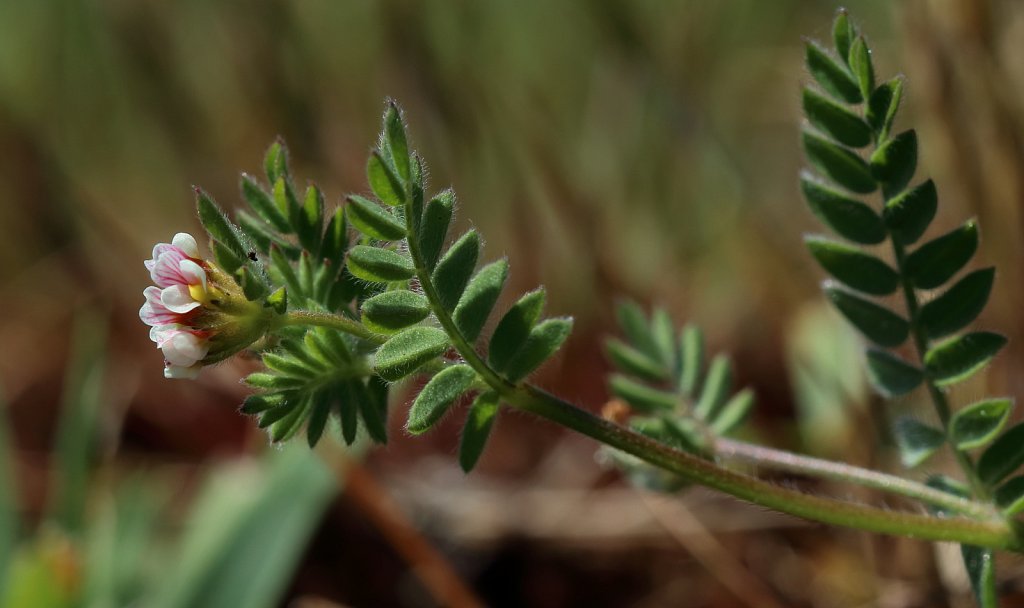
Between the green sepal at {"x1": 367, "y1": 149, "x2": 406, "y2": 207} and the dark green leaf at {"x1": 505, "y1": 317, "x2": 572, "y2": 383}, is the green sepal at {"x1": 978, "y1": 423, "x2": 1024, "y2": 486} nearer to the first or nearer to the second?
the dark green leaf at {"x1": 505, "y1": 317, "x2": 572, "y2": 383}

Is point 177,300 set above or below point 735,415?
above

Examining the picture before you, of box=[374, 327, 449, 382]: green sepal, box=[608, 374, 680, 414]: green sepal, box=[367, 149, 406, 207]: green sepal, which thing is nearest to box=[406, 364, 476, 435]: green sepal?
box=[374, 327, 449, 382]: green sepal

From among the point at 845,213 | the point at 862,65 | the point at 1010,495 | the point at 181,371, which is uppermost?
the point at 181,371

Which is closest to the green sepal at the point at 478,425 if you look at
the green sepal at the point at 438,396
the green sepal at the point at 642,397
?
the green sepal at the point at 438,396

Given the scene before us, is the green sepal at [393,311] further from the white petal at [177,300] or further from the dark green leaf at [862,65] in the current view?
the dark green leaf at [862,65]

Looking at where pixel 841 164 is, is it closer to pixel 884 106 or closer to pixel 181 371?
pixel 884 106

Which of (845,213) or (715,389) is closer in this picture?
(845,213)

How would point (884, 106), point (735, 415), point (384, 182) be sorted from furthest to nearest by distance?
point (735, 415) → point (884, 106) → point (384, 182)

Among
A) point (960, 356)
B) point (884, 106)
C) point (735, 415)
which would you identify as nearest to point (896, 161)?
point (884, 106)
